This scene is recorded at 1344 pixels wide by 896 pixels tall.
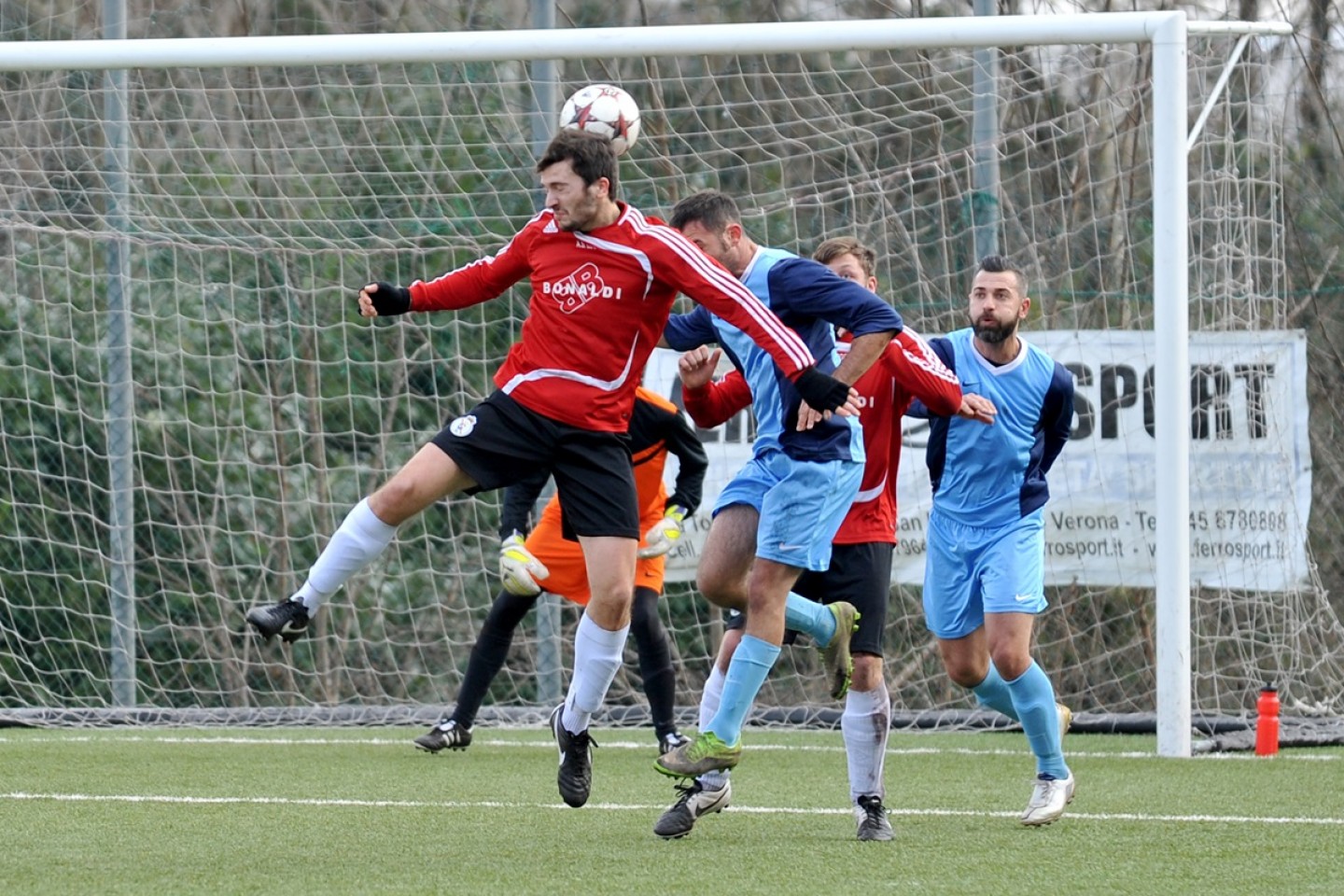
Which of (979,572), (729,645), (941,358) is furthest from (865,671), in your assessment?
(941,358)

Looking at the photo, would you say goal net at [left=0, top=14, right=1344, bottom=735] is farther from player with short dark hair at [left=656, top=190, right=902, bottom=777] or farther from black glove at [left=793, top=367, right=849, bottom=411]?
black glove at [left=793, top=367, right=849, bottom=411]

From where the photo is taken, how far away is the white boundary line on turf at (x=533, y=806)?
19.0ft

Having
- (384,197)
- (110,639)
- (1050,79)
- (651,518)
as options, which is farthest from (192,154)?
(1050,79)

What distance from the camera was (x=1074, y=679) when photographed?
922 cm

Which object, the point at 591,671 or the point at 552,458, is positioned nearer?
the point at 552,458

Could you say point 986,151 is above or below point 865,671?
above

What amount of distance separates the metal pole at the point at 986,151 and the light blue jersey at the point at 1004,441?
323 centimetres

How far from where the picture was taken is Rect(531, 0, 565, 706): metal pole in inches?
365

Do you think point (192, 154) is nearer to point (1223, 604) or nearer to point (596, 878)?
point (1223, 604)

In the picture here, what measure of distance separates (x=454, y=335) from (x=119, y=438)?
1.84 metres

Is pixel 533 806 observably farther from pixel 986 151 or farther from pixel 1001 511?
pixel 986 151

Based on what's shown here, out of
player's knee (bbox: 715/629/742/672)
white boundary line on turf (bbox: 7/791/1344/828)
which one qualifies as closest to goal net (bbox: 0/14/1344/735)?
player's knee (bbox: 715/629/742/672)

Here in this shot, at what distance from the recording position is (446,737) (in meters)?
7.82

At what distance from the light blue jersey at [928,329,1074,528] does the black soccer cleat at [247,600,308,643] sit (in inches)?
83.4
